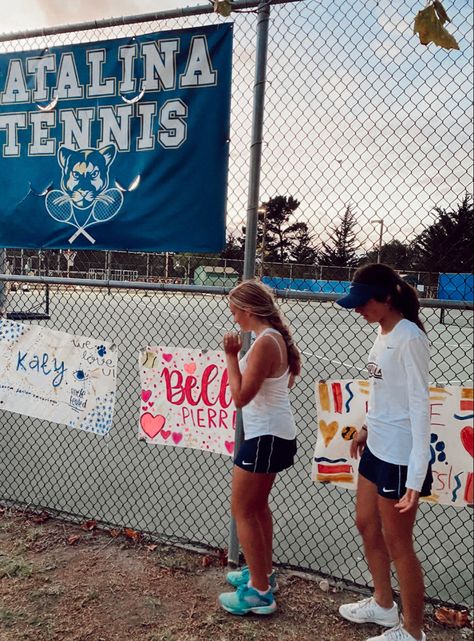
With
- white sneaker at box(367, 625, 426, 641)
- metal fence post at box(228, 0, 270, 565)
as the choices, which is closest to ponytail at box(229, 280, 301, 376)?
metal fence post at box(228, 0, 270, 565)

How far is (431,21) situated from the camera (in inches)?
89.4

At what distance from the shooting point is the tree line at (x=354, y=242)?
11.5ft

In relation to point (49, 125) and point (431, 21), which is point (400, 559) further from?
point (49, 125)

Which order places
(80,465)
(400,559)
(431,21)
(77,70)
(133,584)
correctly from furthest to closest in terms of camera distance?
(80,465) → (77,70) → (133,584) → (400,559) → (431,21)

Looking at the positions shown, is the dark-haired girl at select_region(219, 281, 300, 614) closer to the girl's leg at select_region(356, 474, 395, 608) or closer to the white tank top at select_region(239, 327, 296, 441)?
the white tank top at select_region(239, 327, 296, 441)

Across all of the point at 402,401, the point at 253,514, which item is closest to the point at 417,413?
the point at 402,401

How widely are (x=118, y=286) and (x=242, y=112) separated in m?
1.39

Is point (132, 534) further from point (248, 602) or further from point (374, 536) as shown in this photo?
point (374, 536)

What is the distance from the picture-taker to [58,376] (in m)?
3.94

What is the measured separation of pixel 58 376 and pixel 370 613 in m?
2.58

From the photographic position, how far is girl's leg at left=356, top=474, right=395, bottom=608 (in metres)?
2.72

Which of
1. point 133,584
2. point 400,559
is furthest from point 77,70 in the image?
point 400,559

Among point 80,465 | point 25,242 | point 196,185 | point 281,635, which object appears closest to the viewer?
point 281,635

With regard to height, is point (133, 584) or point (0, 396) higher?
point (0, 396)
